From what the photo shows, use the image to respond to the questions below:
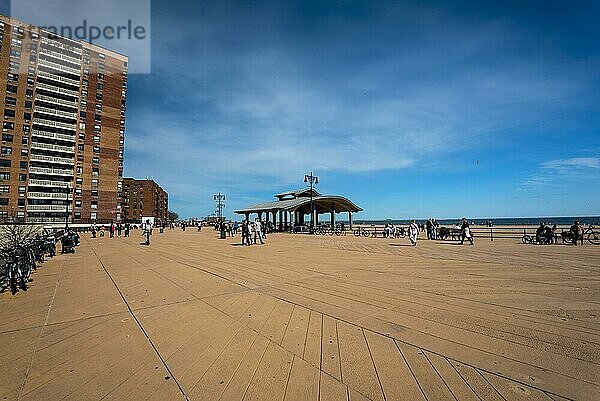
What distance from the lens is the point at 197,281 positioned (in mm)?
7496

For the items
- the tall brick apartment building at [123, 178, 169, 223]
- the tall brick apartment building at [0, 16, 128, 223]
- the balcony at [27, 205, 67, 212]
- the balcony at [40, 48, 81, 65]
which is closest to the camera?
the tall brick apartment building at [0, 16, 128, 223]

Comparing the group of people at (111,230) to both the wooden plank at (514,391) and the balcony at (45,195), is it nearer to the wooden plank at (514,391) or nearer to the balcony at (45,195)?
the balcony at (45,195)

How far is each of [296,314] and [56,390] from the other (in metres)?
2.97

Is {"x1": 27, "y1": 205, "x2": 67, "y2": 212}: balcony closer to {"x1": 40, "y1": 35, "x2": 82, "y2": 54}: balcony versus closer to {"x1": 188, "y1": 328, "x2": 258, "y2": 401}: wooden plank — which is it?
{"x1": 40, "y1": 35, "x2": 82, "y2": 54}: balcony

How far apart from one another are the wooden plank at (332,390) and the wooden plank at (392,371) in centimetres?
35

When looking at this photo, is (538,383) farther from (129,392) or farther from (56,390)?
(56,390)

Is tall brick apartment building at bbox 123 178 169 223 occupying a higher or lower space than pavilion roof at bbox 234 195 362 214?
higher

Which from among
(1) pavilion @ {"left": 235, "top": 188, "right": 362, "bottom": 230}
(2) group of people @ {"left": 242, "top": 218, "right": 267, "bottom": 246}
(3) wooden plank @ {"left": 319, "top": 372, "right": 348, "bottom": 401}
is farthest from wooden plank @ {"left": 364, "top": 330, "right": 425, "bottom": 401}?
(1) pavilion @ {"left": 235, "top": 188, "right": 362, "bottom": 230}

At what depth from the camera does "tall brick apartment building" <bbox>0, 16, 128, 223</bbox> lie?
49312 millimetres

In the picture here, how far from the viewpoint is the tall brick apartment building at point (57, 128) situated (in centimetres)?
4931

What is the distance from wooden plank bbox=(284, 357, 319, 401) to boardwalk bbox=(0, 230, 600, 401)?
0.05 feet

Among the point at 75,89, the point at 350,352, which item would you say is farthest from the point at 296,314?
the point at 75,89

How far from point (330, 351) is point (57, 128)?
6752 centimetres

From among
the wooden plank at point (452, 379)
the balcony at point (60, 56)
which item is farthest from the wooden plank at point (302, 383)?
the balcony at point (60, 56)
